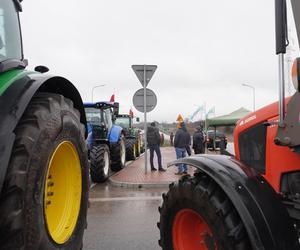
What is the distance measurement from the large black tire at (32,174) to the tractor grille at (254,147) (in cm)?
153

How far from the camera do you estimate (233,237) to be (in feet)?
9.07

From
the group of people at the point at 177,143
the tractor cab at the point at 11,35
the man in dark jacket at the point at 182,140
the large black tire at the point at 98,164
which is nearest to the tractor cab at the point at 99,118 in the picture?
the large black tire at the point at 98,164

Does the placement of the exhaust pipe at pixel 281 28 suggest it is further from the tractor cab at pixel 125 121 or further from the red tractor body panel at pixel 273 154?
the tractor cab at pixel 125 121

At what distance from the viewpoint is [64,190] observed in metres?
3.48

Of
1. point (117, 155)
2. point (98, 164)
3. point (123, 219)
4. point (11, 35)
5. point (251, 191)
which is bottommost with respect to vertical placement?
point (123, 219)

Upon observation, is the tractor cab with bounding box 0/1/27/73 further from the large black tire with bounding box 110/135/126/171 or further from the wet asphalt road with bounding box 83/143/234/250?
the large black tire with bounding box 110/135/126/171

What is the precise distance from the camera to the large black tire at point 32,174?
2385 mm

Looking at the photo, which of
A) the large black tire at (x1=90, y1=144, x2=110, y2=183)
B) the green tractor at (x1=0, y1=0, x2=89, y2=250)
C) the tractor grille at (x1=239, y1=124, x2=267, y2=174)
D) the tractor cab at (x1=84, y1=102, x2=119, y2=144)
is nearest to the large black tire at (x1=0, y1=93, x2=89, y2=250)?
the green tractor at (x1=0, y1=0, x2=89, y2=250)

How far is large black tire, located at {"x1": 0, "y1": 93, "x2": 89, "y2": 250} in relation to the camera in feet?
7.82

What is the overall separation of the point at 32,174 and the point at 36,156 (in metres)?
0.13

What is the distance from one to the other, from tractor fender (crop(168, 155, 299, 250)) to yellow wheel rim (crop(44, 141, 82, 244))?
3.88 feet

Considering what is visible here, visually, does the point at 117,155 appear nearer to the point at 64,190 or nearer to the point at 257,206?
the point at 64,190

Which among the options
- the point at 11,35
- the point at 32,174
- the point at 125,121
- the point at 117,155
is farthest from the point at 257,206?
the point at 125,121

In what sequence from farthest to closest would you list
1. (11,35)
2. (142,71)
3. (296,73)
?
(142,71) → (11,35) → (296,73)
